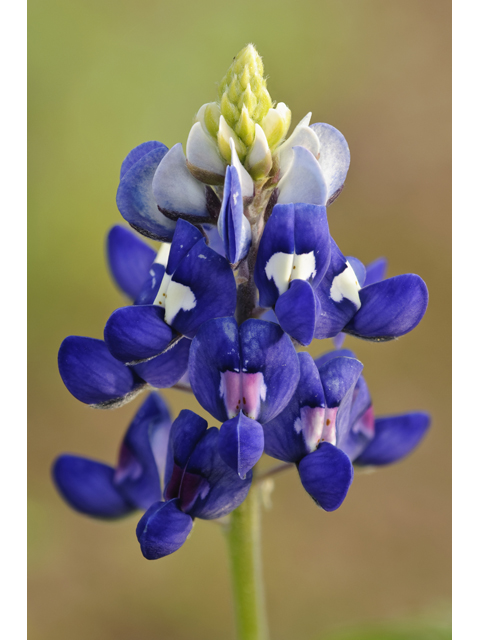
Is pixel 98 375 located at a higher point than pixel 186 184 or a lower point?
lower

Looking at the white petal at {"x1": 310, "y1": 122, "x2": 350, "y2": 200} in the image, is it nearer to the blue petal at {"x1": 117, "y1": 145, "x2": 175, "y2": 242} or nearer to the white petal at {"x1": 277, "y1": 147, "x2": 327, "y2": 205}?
the white petal at {"x1": 277, "y1": 147, "x2": 327, "y2": 205}

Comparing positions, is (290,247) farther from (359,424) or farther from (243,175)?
(359,424)

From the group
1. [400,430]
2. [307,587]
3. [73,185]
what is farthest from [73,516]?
[400,430]

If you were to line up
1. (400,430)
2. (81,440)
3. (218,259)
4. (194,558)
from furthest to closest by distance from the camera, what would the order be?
(81,440)
(194,558)
(400,430)
(218,259)

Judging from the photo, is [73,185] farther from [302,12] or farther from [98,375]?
[98,375]

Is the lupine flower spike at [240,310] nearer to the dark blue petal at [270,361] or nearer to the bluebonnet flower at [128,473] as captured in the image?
the dark blue petal at [270,361]

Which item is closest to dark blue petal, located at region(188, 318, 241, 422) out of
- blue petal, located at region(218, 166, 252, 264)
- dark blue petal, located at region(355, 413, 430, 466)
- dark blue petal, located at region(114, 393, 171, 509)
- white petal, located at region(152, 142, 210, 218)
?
blue petal, located at region(218, 166, 252, 264)

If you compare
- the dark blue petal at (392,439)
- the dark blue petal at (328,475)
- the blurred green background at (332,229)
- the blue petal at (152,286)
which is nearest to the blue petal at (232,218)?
the blue petal at (152,286)
